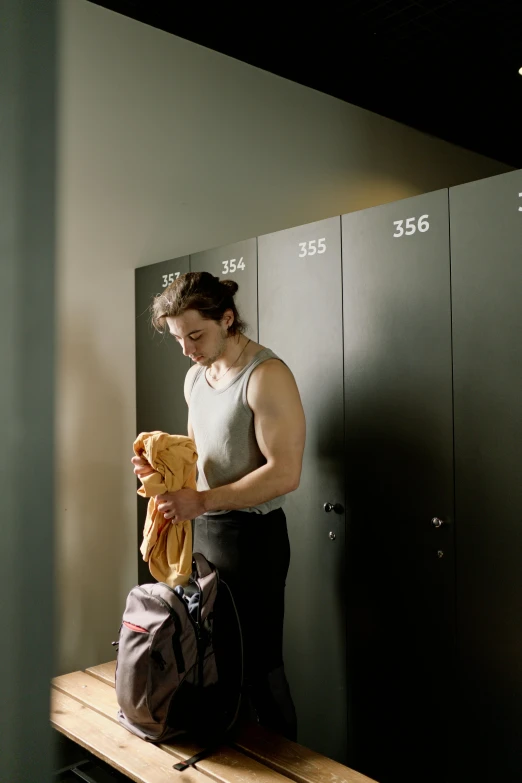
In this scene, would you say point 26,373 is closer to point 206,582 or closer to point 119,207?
point 206,582

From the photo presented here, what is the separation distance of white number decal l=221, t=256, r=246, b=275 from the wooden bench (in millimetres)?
1605

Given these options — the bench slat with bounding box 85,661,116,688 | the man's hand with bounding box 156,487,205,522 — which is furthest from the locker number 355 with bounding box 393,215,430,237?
the bench slat with bounding box 85,661,116,688

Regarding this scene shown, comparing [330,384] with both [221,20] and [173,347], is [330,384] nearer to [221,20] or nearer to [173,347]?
[173,347]

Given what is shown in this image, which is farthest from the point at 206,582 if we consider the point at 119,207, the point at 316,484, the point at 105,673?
the point at 119,207

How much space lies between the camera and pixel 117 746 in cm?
189

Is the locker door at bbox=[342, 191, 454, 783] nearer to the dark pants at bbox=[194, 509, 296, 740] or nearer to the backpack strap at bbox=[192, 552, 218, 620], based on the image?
the dark pants at bbox=[194, 509, 296, 740]

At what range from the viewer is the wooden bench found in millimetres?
1753

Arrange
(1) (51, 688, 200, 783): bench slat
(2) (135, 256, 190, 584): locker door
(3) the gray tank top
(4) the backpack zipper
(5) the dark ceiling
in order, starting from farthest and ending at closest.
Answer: (5) the dark ceiling, (2) (135, 256, 190, 584): locker door, (3) the gray tank top, (4) the backpack zipper, (1) (51, 688, 200, 783): bench slat

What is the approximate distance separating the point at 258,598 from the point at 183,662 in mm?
312

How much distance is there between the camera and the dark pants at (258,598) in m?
2.04

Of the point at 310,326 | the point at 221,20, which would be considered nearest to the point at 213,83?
the point at 221,20

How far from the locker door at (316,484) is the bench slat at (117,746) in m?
0.74

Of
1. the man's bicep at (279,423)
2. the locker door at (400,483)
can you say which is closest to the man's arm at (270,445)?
the man's bicep at (279,423)

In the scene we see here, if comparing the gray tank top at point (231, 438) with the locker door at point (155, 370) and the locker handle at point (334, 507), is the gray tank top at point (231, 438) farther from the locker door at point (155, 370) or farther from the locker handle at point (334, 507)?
the locker door at point (155, 370)
